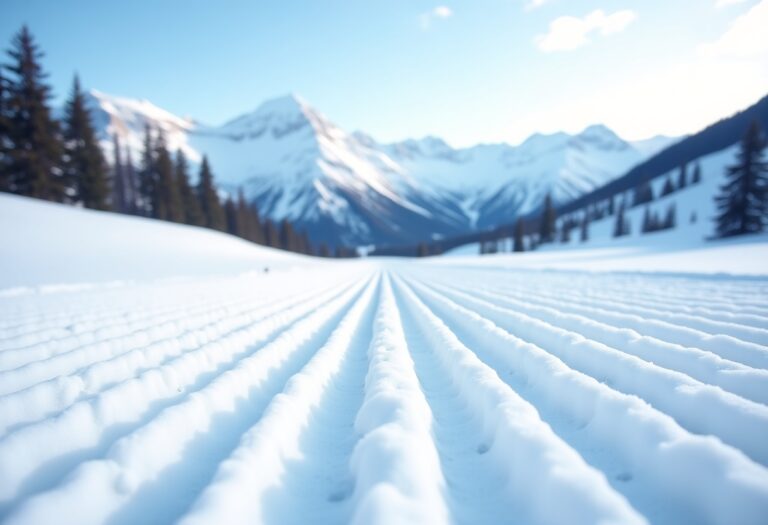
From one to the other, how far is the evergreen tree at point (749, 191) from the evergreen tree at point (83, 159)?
5360cm

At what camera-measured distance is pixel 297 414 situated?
7.98 ft

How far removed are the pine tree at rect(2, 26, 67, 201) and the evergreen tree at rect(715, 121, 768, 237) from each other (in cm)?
5274

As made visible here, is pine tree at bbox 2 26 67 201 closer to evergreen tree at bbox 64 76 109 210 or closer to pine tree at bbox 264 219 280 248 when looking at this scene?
evergreen tree at bbox 64 76 109 210

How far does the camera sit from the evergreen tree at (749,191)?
27.8m

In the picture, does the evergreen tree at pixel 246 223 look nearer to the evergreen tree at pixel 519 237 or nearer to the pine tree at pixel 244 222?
the pine tree at pixel 244 222

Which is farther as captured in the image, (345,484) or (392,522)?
(345,484)

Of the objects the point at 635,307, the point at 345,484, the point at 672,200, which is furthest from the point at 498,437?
the point at 672,200

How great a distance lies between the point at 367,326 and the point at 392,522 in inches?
174

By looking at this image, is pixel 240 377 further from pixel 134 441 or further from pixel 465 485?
pixel 465 485

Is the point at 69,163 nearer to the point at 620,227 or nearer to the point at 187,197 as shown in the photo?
the point at 187,197

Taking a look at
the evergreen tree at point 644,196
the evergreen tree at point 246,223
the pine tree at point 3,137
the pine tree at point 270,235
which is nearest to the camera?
the pine tree at point 3,137

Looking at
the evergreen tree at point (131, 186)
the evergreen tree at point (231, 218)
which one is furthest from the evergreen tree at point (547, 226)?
the evergreen tree at point (131, 186)

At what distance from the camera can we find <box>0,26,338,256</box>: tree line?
72.7 ft

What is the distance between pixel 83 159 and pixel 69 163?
163 cm
